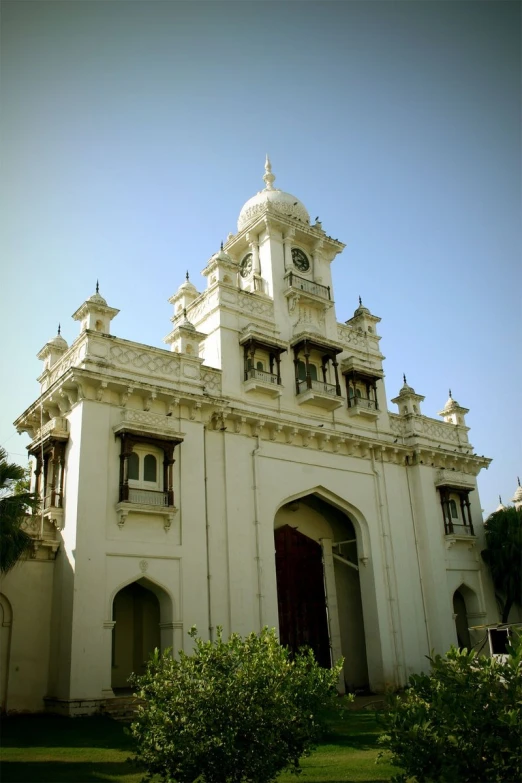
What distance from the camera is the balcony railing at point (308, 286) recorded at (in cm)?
2639

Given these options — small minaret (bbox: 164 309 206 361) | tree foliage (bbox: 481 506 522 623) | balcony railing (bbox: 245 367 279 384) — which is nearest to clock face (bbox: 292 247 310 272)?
balcony railing (bbox: 245 367 279 384)

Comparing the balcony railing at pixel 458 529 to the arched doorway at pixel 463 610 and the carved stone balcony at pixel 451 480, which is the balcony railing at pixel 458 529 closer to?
the carved stone balcony at pixel 451 480

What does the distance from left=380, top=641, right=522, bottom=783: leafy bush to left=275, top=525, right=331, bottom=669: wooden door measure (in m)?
14.9

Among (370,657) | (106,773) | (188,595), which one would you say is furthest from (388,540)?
(106,773)

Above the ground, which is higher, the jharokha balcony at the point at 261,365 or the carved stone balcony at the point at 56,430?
the jharokha balcony at the point at 261,365

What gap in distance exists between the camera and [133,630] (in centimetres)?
2067

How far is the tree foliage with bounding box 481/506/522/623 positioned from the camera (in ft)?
89.8

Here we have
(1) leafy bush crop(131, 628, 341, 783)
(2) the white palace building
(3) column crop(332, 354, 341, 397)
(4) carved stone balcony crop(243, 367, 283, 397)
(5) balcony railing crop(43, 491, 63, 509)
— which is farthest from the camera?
(3) column crop(332, 354, 341, 397)

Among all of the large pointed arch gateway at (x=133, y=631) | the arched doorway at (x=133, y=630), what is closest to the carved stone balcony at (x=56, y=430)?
the large pointed arch gateway at (x=133, y=631)

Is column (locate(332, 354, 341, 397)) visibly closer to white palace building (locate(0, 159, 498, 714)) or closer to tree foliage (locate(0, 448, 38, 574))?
white palace building (locate(0, 159, 498, 714))

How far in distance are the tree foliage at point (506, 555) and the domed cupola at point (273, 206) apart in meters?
15.3

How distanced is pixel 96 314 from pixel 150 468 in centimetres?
488

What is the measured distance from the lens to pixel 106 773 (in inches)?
408

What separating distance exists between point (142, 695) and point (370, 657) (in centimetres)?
1711
